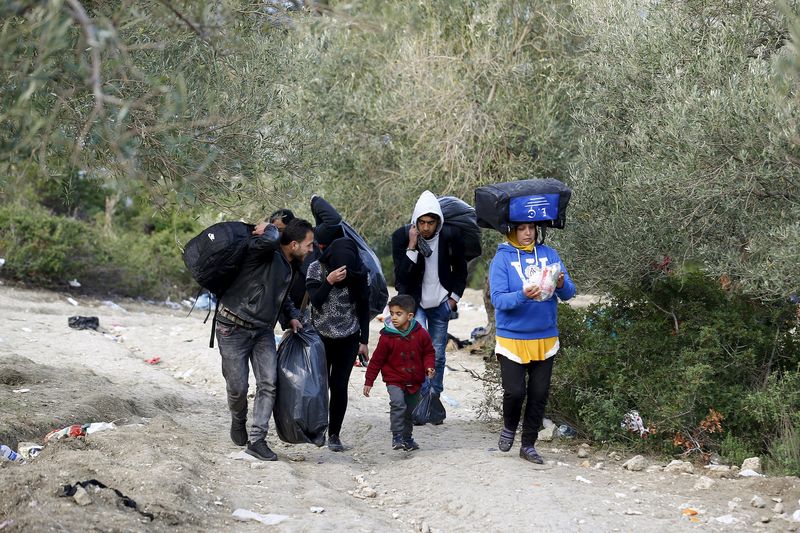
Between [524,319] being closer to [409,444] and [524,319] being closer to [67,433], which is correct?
[409,444]

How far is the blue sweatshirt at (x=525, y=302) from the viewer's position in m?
7.37

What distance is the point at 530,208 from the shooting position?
7332 mm

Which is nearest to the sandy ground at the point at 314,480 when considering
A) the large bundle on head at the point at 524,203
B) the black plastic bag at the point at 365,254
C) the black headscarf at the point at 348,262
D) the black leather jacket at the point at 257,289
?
the black leather jacket at the point at 257,289

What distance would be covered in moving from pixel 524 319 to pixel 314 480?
1.95 meters

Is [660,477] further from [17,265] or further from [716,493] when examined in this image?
[17,265]

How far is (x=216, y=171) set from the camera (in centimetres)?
802

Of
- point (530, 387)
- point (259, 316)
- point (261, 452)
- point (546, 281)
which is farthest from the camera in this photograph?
point (261, 452)

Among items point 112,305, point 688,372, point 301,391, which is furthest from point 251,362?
point 112,305

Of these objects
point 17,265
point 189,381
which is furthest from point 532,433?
point 17,265

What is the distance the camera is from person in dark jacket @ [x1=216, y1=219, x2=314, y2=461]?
739 centimetres

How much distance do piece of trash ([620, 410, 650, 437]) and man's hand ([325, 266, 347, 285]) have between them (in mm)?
2573

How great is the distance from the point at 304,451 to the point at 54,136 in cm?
392

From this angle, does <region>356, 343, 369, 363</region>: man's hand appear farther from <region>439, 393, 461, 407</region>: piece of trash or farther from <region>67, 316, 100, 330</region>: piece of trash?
<region>67, 316, 100, 330</region>: piece of trash

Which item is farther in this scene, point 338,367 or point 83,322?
point 83,322
